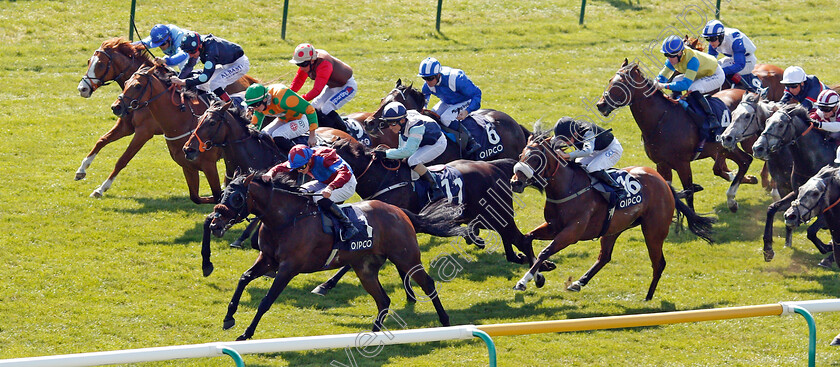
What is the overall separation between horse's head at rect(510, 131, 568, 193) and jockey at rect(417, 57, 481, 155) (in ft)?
7.34

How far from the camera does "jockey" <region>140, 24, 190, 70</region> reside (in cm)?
1298

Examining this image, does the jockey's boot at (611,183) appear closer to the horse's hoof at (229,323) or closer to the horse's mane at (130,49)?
the horse's hoof at (229,323)

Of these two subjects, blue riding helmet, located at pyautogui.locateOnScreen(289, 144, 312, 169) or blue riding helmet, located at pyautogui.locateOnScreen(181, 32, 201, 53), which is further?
blue riding helmet, located at pyautogui.locateOnScreen(181, 32, 201, 53)

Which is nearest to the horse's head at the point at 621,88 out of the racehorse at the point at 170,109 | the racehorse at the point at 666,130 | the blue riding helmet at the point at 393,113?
the racehorse at the point at 666,130

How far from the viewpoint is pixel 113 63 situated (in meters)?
13.3

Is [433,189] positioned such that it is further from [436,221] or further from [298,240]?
[298,240]

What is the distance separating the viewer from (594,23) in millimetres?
22172

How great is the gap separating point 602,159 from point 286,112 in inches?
131

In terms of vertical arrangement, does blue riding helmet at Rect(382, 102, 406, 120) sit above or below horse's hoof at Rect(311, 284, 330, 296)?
above

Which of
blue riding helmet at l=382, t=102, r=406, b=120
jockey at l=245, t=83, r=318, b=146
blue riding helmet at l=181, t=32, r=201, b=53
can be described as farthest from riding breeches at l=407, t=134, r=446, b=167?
blue riding helmet at l=181, t=32, r=201, b=53

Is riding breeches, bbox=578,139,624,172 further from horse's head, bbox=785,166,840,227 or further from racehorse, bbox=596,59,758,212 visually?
racehorse, bbox=596,59,758,212

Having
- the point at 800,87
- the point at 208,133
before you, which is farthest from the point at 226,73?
the point at 800,87

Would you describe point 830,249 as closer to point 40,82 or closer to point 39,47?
point 40,82

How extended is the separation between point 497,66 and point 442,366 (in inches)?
469
